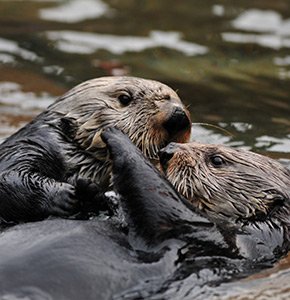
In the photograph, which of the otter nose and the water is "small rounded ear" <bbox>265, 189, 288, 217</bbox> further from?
the water

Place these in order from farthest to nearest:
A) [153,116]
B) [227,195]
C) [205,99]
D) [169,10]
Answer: [169,10] < [205,99] < [153,116] < [227,195]

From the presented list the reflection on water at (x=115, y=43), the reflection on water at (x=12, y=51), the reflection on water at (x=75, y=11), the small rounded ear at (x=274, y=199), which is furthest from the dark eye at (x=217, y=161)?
the reflection on water at (x=75, y=11)

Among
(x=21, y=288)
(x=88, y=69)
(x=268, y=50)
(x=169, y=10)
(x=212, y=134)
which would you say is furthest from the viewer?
(x=169, y=10)

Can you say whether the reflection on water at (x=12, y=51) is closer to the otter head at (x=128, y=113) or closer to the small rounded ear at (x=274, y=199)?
the otter head at (x=128, y=113)

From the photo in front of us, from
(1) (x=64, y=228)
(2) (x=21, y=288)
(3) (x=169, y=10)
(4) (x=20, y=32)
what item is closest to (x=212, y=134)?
(1) (x=64, y=228)

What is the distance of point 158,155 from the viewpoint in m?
5.98

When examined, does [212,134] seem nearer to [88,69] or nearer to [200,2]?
[88,69]

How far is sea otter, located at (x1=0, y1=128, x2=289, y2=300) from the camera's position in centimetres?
484

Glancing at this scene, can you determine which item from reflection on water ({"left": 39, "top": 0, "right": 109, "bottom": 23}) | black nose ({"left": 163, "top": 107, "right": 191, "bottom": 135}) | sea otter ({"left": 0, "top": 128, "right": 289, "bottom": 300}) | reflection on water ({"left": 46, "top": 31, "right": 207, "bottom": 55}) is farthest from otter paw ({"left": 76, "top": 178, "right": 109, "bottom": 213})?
reflection on water ({"left": 39, "top": 0, "right": 109, "bottom": 23})

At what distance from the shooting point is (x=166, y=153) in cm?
580

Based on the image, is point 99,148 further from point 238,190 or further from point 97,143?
point 238,190

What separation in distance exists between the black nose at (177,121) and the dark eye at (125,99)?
39 centimetres

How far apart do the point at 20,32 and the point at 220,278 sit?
24.6 feet

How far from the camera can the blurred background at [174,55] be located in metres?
8.99
